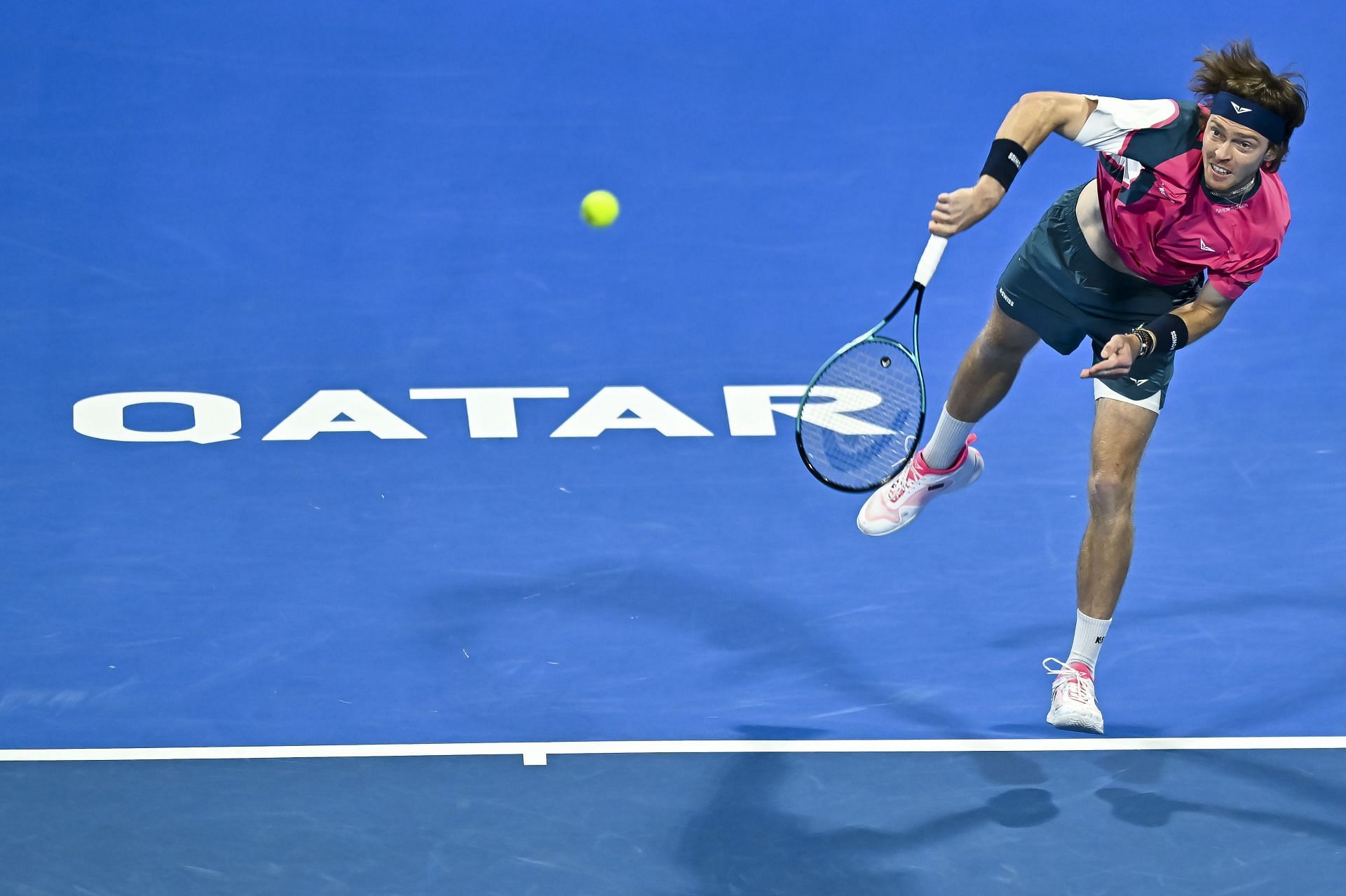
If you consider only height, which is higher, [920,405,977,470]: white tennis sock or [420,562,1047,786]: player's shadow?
[920,405,977,470]: white tennis sock

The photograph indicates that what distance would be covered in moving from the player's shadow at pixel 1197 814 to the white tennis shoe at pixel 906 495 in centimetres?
125

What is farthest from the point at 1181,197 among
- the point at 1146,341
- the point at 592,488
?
the point at 592,488

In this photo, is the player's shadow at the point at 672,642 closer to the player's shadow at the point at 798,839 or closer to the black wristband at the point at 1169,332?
the player's shadow at the point at 798,839

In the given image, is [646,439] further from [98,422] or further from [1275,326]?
[1275,326]

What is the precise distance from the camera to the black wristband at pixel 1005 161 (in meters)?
4.80

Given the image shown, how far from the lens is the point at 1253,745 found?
5.46m

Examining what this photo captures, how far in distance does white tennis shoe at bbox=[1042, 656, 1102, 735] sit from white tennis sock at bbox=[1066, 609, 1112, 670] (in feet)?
0.08

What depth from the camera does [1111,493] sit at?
5285mm

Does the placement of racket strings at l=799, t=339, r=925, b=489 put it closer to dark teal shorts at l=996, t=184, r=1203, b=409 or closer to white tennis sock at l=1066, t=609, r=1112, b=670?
dark teal shorts at l=996, t=184, r=1203, b=409

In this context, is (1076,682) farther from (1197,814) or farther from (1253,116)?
(1253,116)

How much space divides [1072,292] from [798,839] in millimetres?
1910

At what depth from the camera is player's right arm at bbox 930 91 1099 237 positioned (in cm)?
462

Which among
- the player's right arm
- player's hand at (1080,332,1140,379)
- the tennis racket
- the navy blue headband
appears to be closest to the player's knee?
player's hand at (1080,332,1140,379)

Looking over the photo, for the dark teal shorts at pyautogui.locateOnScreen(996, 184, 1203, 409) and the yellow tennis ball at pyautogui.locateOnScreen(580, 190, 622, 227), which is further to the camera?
the yellow tennis ball at pyautogui.locateOnScreen(580, 190, 622, 227)
